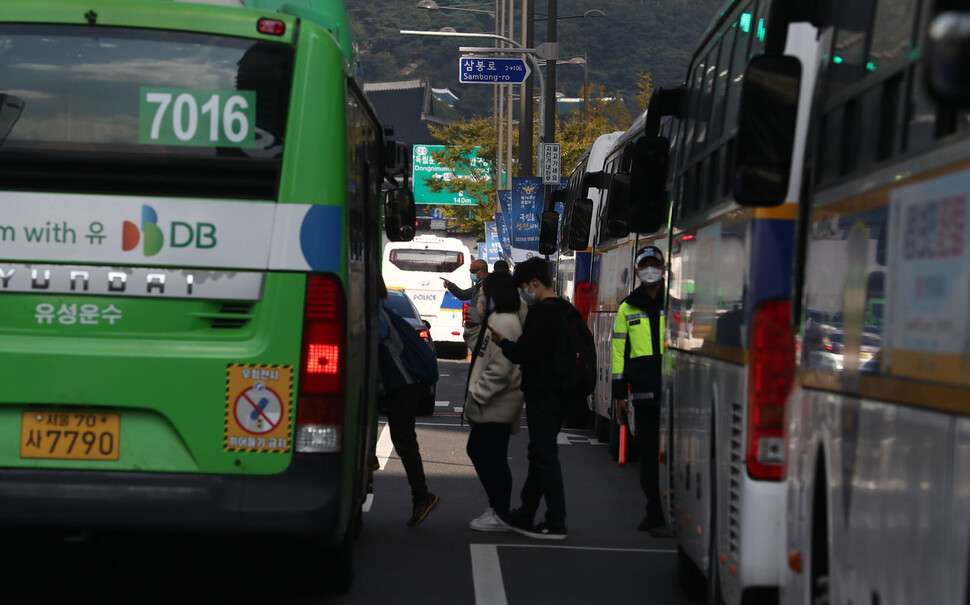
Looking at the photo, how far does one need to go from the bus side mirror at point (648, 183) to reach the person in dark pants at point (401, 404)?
→ 65.9 inches

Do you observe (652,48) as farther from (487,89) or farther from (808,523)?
(808,523)

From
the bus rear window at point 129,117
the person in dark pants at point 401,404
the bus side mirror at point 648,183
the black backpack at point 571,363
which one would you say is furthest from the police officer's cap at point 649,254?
the bus rear window at point 129,117

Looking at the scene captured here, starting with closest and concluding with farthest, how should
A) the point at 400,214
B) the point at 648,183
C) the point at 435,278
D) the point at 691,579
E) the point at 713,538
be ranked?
the point at 713,538
the point at 691,579
the point at 648,183
the point at 400,214
the point at 435,278

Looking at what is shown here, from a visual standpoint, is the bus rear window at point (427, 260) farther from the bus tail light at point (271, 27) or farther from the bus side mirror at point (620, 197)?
the bus tail light at point (271, 27)

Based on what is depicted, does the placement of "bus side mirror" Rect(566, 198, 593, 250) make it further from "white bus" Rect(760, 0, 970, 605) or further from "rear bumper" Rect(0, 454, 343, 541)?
"white bus" Rect(760, 0, 970, 605)

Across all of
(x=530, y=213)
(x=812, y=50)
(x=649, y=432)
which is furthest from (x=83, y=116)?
(x=530, y=213)

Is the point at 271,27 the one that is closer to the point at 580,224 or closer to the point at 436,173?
the point at 580,224

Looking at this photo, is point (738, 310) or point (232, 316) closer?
point (738, 310)

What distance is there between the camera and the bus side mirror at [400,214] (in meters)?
10.4

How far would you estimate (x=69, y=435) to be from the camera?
21.9ft

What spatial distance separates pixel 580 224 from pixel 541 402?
9.33 metres

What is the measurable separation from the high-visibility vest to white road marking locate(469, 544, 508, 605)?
193 centimetres

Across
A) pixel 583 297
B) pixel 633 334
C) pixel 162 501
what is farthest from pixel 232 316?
pixel 583 297

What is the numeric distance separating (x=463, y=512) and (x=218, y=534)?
5.06 m
